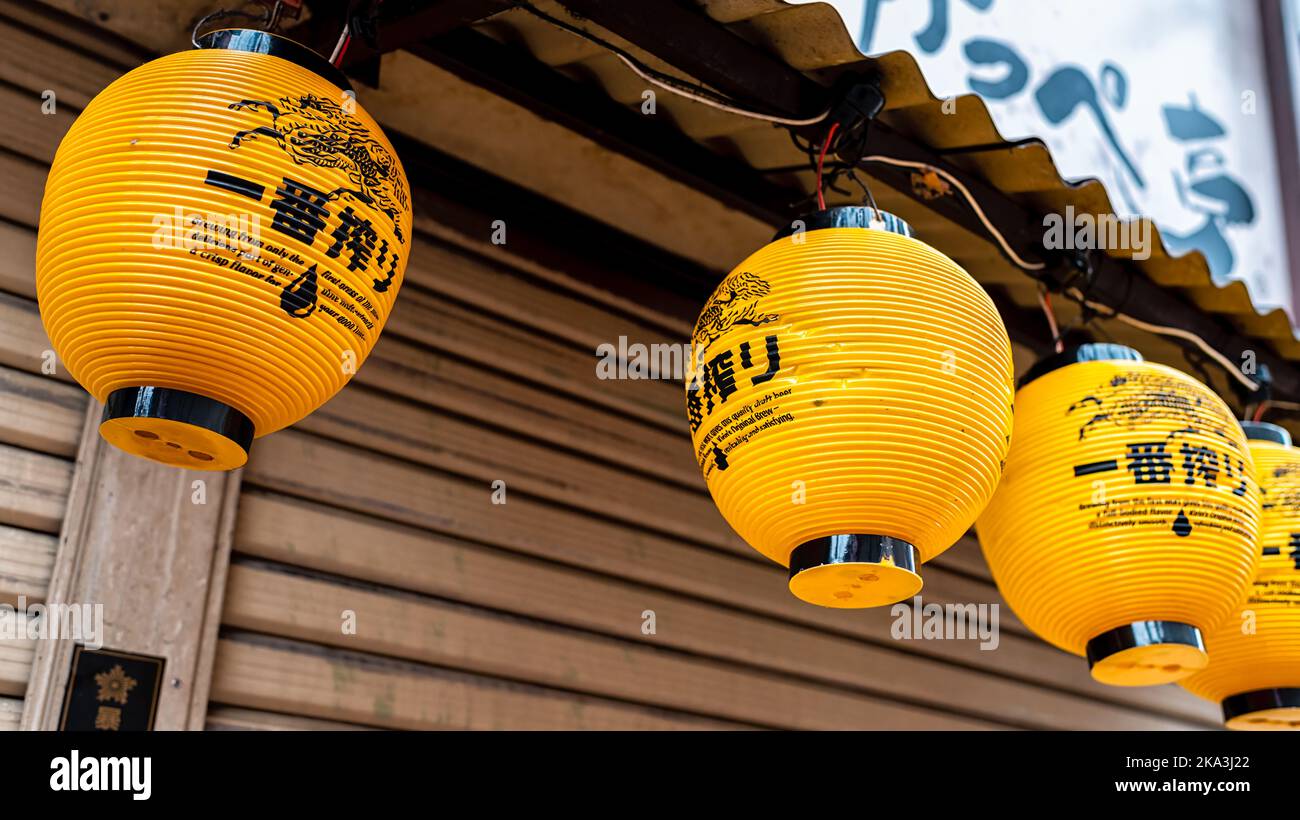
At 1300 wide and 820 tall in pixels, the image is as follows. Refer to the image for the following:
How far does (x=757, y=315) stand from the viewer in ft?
8.87

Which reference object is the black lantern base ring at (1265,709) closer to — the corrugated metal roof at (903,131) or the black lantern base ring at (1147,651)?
the black lantern base ring at (1147,651)

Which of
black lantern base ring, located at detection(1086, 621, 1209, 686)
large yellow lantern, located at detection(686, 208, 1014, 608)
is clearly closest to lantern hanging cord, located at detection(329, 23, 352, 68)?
large yellow lantern, located at detection(686, 208, 1014, 608)

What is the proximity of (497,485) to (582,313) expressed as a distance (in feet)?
2.53

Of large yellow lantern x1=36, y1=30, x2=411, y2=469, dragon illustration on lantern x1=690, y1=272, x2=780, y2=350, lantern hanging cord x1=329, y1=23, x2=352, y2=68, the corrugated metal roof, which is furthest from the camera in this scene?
the corrugated metal roof

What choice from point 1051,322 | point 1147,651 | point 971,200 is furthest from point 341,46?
point 1147,651

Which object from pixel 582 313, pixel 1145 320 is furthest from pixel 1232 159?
pixel 582 313

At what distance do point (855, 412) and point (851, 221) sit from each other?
0.62m

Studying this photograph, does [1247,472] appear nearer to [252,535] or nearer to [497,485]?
[497,485]

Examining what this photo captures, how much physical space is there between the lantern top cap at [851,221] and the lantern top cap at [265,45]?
1.14m

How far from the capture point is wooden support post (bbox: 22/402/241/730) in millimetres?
3004

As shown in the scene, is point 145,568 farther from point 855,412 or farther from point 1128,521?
point 1128,521

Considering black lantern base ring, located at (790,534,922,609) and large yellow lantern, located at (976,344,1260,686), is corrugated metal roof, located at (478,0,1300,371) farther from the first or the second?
black lantern base ring, located at (790,534,922,609)

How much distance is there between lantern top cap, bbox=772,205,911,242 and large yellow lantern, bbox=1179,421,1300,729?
5.17 ft

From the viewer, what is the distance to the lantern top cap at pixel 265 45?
2.53 metres
